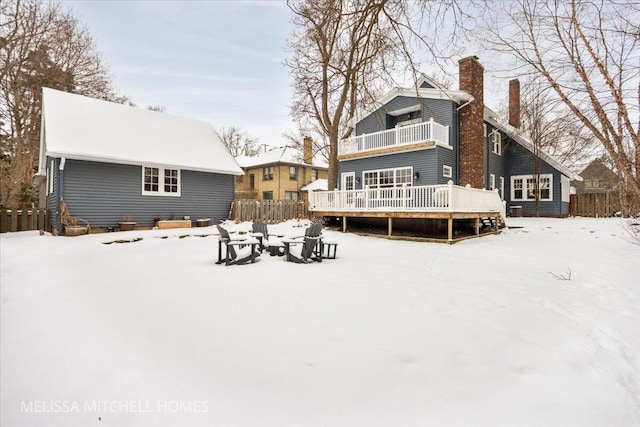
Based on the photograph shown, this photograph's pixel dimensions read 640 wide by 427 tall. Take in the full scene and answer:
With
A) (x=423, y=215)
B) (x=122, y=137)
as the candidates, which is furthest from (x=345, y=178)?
(x=122, y=137)

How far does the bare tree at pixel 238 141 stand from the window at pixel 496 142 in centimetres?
3085

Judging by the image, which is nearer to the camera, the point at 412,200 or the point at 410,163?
the point at 412,200

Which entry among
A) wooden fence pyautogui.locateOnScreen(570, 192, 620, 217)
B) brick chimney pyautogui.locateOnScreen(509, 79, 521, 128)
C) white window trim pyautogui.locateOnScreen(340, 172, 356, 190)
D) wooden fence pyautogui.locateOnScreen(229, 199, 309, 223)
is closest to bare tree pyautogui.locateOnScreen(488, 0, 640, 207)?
white window trim pyautogui.locateOnScreen(340, 172, 356, 190)

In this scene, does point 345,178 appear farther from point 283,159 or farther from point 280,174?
point 283,159

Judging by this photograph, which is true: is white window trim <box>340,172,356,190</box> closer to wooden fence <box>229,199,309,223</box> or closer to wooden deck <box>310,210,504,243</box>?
wooden fence <box>229,199,309,223</box>

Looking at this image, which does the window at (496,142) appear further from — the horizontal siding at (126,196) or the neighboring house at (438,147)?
the horizontal siding at (126,196)

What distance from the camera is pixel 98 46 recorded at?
854 inches

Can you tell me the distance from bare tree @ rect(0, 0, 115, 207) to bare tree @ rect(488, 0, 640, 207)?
876 inches

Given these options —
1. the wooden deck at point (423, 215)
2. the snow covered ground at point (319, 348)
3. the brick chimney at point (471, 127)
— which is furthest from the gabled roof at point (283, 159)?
the snow covered ground at point (319, 348)

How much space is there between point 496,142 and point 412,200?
1277 centimetres

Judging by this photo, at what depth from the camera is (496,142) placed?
20.1 meters

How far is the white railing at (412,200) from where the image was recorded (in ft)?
33.5

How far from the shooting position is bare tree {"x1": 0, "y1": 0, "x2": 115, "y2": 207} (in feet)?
55.5

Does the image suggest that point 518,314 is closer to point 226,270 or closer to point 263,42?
point 226,270
